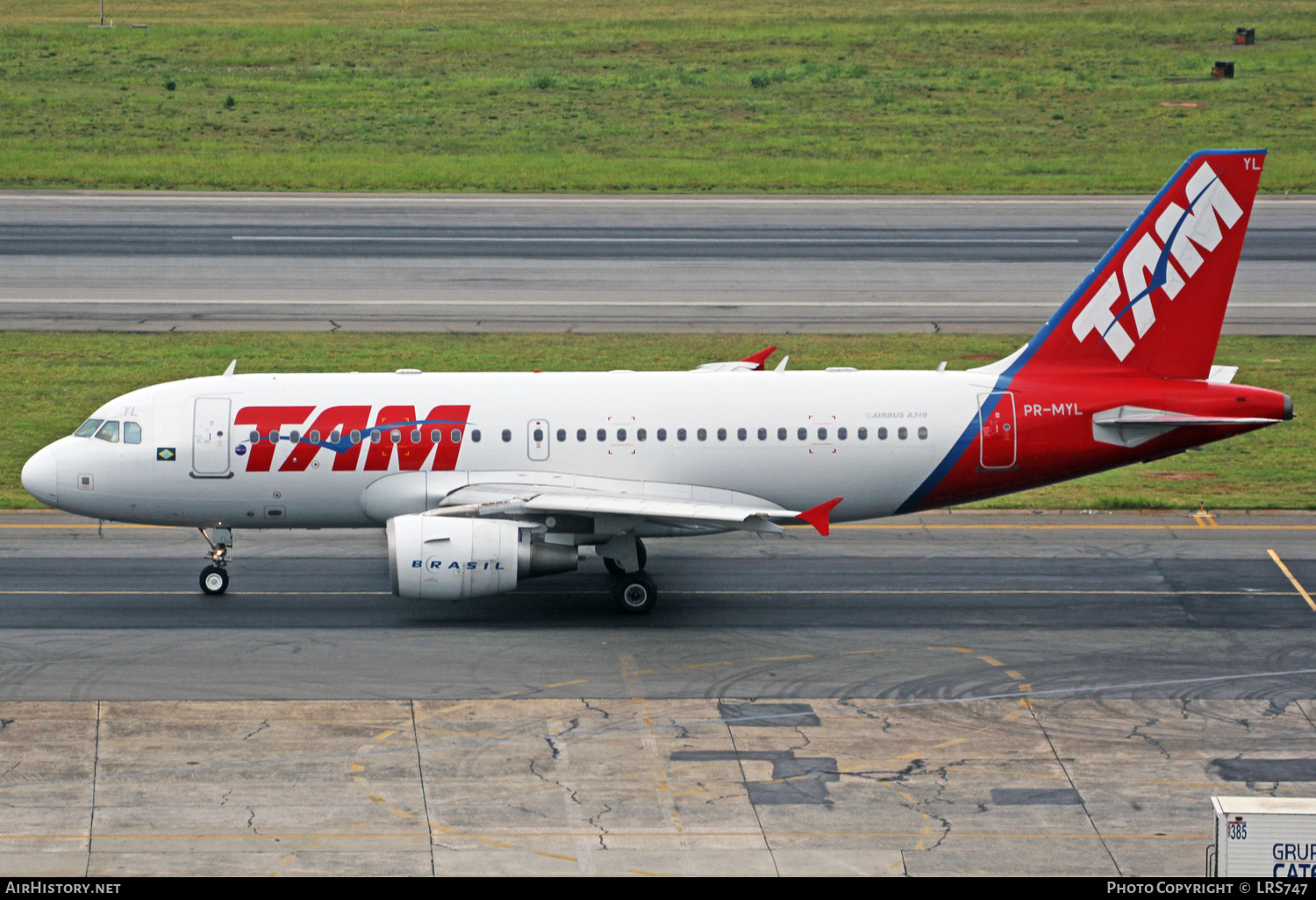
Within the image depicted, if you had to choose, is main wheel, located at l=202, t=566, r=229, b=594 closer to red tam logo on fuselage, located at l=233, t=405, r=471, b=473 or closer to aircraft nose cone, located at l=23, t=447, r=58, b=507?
red tam logo on fuselage, located at l=233, t=405, r=471, b=473

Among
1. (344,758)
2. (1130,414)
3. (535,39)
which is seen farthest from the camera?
(535,39)

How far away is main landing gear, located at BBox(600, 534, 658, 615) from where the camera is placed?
30047 mm

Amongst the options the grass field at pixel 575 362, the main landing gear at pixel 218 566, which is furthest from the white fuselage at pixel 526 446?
the grass field at pixel 575 362

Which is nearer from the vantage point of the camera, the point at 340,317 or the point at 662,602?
the point at 662,602

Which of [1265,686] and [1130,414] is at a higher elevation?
[1130,414]

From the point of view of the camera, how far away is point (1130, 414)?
30.7m

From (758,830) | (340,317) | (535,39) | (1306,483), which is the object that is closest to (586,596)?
(758,830)

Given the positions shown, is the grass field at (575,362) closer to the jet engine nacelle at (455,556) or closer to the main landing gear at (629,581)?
the main landing gear at (629,581)

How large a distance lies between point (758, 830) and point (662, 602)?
10.2m

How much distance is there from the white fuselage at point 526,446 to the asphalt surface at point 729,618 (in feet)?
6.68

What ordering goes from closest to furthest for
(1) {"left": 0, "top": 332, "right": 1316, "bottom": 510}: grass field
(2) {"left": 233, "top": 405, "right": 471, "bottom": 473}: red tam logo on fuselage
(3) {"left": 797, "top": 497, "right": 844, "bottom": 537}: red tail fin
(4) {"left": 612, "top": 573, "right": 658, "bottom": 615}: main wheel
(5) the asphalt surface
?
(5) the asphalt surface
(3) {"left": 797, "top": 497, "right": 844, "bottom": 537}: red tail fin
(4) {"left": 612, "top": 573, "right": 658, "bottom": 615}: main wheel
(2) {"left": 233, "top": 405, "right": 471, "bottom": 473}: red tam logo on fuselage
(1) {"left": 0, "top": 332, "right": 1316, "bottom": 510}: grass field

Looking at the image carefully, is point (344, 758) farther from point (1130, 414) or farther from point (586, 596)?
point (1130, 414)

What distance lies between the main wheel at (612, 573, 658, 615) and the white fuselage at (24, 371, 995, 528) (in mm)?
2081

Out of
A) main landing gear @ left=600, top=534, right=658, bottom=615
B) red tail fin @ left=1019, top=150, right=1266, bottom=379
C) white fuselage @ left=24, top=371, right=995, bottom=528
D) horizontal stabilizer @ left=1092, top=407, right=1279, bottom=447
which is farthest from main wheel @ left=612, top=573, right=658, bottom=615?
horizontal stabilizer @ left=1092, top=407, right=1279, bottom=447
